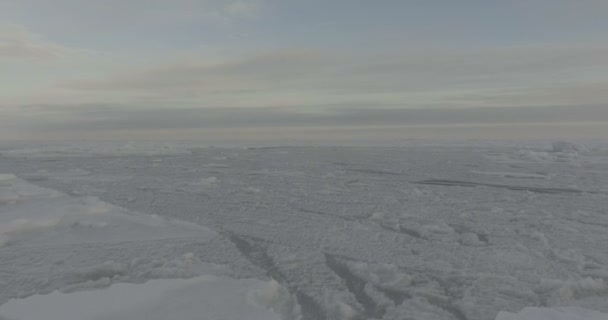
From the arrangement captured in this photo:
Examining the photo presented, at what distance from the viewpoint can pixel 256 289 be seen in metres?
3.17

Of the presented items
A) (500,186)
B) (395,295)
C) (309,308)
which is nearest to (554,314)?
(395,295)

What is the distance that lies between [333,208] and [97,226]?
3.49 metres

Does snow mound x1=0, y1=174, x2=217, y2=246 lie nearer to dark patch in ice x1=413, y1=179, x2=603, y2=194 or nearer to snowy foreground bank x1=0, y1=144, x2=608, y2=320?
snowy foreground bank x1=0, y1=144, x2=608, y2=320

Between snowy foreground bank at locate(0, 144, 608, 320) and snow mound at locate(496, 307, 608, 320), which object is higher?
snow mound at locate(496, 307, 608, 320)

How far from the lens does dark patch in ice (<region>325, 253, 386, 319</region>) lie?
9.75ft

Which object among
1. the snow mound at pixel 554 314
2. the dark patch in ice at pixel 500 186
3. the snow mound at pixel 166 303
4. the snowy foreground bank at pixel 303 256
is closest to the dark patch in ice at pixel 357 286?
the snowy foreground bank at pixel 303 256

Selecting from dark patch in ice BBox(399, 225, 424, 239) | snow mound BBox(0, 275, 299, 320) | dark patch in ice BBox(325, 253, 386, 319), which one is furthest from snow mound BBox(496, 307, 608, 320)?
dark patch in ice BBox(399, 225, 424, 239)

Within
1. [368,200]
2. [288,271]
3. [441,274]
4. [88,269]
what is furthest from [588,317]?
[368,200]

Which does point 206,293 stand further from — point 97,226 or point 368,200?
point 368,200

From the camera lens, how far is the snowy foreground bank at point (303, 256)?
9.74ft

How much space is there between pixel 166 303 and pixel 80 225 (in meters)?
2.77

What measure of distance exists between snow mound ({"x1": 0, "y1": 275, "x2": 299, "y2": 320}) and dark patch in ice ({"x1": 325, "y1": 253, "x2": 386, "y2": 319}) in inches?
20.6

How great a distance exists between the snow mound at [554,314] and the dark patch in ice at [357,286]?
81 centimetres

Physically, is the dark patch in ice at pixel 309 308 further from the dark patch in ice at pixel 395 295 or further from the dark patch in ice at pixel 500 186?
the dark patch in ice at pixel 500 186
